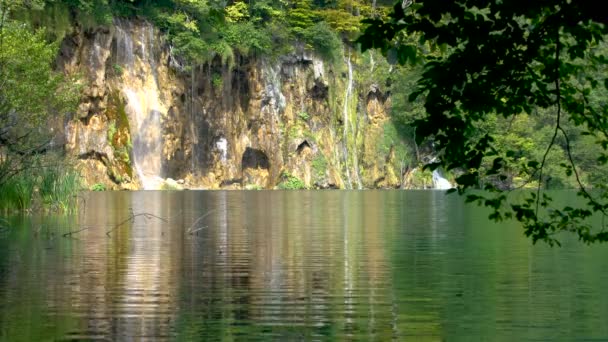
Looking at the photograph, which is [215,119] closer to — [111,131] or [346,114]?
[111,131]

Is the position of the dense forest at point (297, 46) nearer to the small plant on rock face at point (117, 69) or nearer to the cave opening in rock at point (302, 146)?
the small plant on rock face at point (117, 69)

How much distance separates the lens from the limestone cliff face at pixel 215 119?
74.0m

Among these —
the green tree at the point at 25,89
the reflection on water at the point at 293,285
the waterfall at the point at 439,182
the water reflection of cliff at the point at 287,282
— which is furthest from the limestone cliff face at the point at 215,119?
the reflection on water at the point at 293,285

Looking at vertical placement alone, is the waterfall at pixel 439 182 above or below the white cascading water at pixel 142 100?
below

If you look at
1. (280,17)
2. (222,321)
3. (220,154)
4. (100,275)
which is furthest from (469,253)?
(280,17)

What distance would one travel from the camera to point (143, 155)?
3076 inches

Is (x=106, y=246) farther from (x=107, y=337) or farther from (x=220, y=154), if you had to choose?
(x=220, y=154)

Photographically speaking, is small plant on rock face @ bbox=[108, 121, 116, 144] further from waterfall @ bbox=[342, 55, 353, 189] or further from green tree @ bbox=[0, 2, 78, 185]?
green tree @ bbox=[0, 2, 78, 185]

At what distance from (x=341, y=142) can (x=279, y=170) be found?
7835 mm

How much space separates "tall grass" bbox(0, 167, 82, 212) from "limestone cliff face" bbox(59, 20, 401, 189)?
38425 mm

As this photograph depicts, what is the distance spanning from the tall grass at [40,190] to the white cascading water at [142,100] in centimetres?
4272

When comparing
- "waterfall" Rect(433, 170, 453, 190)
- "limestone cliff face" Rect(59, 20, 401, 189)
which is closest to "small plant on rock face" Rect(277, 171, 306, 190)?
"limestone cliff face" Rect(59, 20, 401, 189)

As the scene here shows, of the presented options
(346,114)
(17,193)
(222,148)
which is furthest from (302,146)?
(17,193)

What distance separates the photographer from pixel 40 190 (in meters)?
33.6
